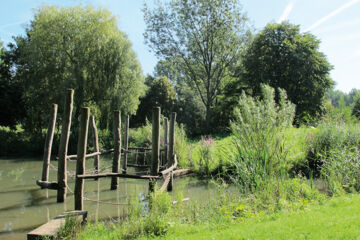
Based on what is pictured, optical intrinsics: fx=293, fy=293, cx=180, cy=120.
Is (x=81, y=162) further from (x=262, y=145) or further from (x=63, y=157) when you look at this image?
(x=262, y=145)

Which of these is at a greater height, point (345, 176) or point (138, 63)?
point (138, 63)

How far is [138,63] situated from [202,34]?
7.12 m

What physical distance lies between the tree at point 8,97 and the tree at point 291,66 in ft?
62.7

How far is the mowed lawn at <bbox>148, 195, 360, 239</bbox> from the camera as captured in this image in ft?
13.1

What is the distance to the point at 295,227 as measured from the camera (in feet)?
14.1

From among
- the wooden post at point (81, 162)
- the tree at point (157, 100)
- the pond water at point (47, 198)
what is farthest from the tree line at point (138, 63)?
the wooden post at point (81, 162)

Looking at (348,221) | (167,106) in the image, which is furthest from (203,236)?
(167,106)

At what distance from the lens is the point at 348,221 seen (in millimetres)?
4297

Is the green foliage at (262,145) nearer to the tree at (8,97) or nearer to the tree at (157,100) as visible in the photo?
the tree at (8,97)

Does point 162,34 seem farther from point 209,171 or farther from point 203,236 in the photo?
point 203,236

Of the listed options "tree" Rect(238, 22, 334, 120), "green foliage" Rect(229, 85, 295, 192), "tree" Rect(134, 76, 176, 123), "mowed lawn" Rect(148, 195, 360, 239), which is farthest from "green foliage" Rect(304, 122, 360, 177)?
"tree" Rect(134, 76, 176, 123)

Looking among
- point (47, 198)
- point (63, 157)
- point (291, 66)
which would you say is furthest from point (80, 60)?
point (291, 66)

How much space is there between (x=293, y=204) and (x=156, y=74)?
52.5 m

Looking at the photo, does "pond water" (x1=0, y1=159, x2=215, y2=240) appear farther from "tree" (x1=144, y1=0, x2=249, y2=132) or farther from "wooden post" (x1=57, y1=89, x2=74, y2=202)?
"tree" (x1=144, y1=0, x2=249, y2=132)
